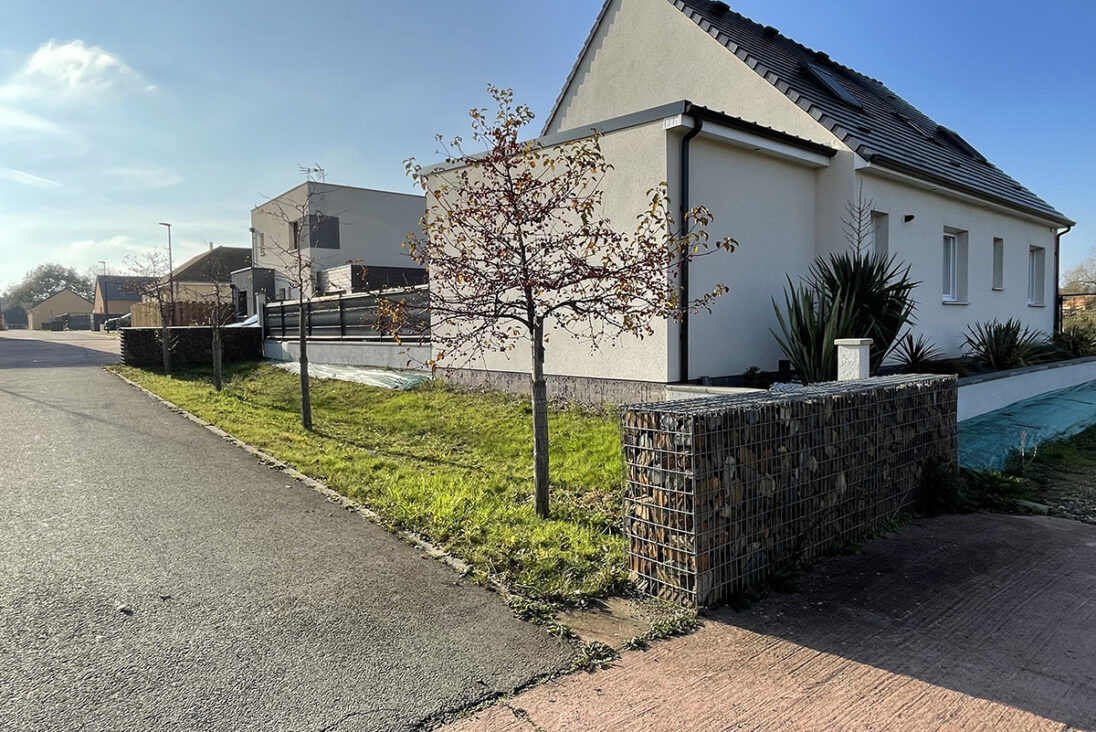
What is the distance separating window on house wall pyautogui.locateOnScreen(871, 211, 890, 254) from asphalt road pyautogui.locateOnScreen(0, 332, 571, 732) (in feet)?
31.2

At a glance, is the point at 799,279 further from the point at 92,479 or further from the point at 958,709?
the point at 92,479

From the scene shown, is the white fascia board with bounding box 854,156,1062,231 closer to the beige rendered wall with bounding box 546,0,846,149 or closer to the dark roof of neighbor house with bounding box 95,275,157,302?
the beige rendered wall with bounding box 546,0,846,149

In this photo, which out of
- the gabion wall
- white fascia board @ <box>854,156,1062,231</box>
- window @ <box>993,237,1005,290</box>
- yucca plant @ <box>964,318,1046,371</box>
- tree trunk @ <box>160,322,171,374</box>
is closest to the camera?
the gabion wall

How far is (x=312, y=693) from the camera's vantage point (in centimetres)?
286

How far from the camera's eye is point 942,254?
41.7 ft

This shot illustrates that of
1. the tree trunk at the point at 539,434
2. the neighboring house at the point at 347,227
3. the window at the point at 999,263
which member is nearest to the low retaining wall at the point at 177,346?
the neighboring house at the point at 347,227

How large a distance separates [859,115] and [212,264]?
45167 mm

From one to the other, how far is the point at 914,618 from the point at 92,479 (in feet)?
22.9

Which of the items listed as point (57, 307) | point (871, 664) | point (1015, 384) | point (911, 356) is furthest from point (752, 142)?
Answer: point (57, 307)

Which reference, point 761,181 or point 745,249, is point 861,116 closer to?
point 761,181

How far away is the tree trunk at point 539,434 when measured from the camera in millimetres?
5254

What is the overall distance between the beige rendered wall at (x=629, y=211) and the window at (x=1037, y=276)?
1379 centimetres

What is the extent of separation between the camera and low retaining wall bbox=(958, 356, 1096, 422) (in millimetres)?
8227

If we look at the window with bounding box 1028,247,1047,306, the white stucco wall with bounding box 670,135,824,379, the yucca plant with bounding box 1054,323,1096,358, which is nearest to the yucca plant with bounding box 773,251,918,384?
the white stucco wall with bounding box 670,135,824,379
